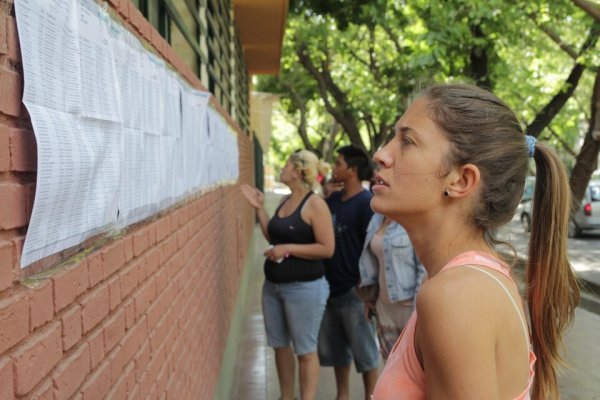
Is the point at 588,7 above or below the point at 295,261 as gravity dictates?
above

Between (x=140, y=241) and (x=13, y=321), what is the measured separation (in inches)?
44.3

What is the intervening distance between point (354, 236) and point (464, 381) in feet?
12.3

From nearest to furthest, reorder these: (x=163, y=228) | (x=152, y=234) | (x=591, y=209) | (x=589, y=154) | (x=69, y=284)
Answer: (x=69, y=284) < (x=152, y=234) < (x=163, y=228) < (x=589, y=154) < (x=591, y=209)

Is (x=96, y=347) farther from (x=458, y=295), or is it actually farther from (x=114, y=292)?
(x=458, y=295)

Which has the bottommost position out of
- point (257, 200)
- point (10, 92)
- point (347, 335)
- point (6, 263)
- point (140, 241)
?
point (347, 335)

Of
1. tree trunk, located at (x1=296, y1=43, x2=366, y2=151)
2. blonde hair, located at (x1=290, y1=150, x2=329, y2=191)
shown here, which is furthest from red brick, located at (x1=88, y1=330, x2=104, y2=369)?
tree trunk, located at (x1=296, y1=43, x2=366, y2=151)

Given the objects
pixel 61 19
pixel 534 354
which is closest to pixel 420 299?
pixel 534 354

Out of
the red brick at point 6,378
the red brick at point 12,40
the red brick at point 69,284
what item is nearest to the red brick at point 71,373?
the red brick at point 69,284

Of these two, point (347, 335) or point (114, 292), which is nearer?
point (114, 292)

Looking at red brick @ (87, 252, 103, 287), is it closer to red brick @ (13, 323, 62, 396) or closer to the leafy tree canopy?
red brick @ (13, 323, 62, 396)

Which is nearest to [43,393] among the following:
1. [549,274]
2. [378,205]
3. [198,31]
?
[378,205]

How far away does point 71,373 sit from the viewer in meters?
1.59

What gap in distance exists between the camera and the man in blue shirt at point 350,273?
Answer: 518cm

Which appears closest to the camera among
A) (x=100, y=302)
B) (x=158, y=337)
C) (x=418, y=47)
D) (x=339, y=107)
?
(x=100, y=302)
